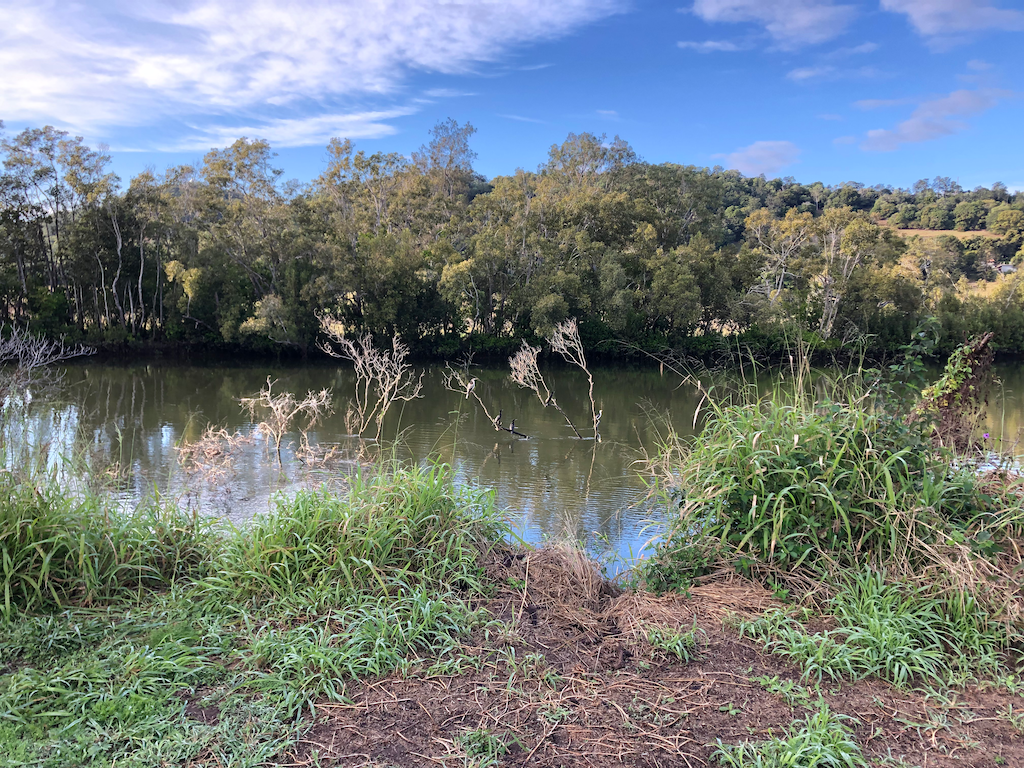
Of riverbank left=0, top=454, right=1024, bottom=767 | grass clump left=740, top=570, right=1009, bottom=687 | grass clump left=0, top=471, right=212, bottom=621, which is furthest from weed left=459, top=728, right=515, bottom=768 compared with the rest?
grass clump left=0, top=471, right=212, bottom=621

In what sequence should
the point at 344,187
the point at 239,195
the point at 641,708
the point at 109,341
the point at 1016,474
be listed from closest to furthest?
1. the point at 641,708
2. the point at 1016,474
3. the point at 109,341
4. the point at 239,195
5. the point at 344,187

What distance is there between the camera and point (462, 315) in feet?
93.8

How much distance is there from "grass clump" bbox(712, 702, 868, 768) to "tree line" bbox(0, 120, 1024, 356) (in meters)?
21.4

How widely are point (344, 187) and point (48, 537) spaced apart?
38.4m

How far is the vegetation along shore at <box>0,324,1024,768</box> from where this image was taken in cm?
229

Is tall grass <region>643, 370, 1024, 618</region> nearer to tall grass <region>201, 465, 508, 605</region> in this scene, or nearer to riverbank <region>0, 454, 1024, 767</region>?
riverbank <region>0, 454, 1024, 767</region>

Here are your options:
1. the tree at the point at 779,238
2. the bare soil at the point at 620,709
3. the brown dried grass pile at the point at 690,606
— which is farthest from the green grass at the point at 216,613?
the tree at the point at 779,238

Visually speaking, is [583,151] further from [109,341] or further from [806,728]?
[806,728]

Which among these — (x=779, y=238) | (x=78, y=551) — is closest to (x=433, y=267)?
(x=779, y=238)

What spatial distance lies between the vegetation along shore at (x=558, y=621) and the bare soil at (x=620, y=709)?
0.01 metres

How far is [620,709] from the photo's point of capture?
2.44 m

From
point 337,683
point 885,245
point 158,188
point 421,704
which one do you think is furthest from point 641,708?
point 885,245

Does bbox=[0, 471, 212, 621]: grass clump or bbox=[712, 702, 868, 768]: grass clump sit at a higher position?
bbox=[0, 471, 212, 621]: grass clump

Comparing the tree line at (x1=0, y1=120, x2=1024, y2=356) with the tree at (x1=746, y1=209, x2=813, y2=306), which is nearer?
the tree line at (x1=0, y1=120, x2=1024, y2=356)
